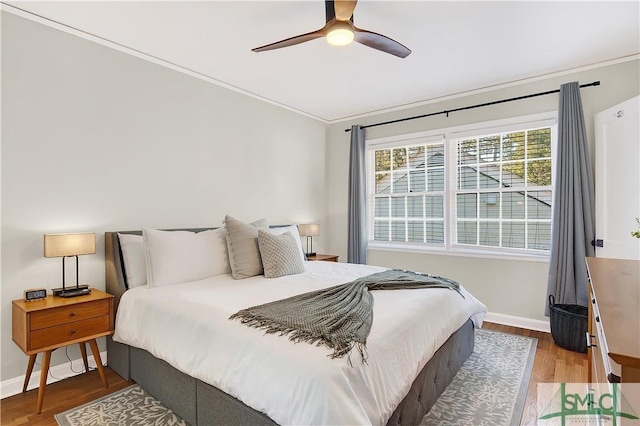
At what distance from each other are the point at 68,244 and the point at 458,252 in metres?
3.88

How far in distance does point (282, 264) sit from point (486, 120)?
9.45ft

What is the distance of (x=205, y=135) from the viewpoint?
3529mm

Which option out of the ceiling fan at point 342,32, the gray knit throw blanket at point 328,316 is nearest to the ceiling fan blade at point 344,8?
the ceiling fan at point 342,32

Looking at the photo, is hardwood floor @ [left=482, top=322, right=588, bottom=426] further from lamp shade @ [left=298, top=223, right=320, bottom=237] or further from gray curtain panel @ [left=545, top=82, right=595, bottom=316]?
lamp shade @ [left=298, top=223, right=320, bottom=237]

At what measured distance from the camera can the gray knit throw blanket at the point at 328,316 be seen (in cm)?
151

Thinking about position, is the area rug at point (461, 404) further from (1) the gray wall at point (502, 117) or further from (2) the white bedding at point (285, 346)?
(1) the gray wall at point (502, 117)

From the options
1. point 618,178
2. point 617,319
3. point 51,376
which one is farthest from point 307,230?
point 617,319

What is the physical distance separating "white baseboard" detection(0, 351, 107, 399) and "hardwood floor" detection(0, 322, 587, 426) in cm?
5

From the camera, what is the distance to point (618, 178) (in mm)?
2871

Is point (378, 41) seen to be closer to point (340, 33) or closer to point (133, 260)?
point (340, 33)

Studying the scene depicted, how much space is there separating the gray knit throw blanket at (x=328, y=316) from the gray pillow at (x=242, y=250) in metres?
0.81

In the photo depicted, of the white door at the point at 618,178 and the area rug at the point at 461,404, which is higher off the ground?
the white door at the point at 618,178

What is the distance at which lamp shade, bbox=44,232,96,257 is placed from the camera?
224 centimetres

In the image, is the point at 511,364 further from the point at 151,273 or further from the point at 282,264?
the point at 151,273
